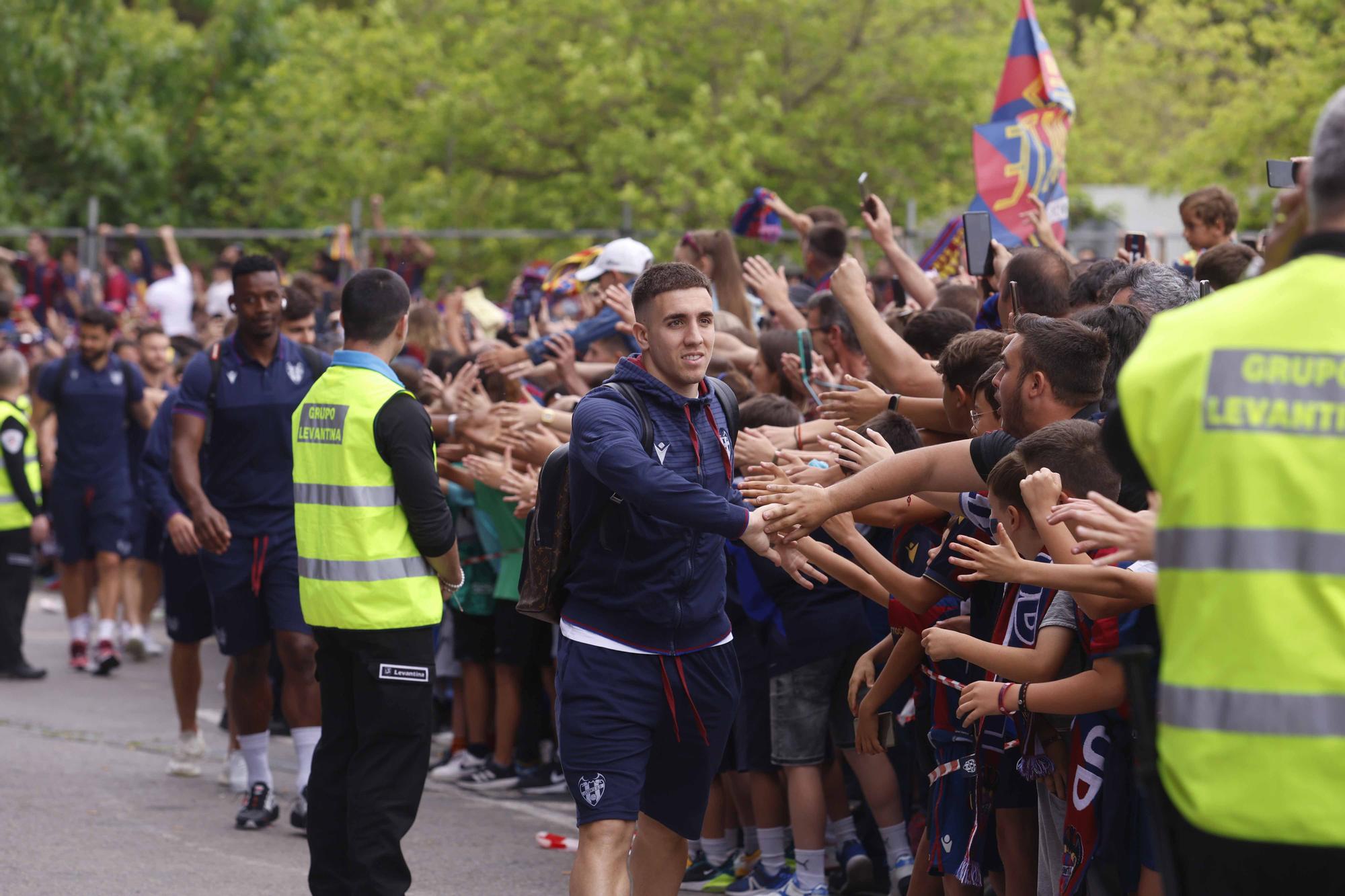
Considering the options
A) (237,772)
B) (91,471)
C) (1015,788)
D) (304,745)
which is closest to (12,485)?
(91,471)

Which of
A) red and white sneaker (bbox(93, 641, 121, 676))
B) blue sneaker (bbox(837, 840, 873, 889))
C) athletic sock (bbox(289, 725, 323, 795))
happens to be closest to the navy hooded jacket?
blue sneaker (bbox(837, 840, 873, 889))

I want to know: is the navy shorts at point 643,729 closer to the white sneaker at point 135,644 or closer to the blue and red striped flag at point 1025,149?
the blue and red striped flag at point 1025,149

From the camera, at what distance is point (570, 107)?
20125mm

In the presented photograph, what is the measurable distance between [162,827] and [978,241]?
4630mm

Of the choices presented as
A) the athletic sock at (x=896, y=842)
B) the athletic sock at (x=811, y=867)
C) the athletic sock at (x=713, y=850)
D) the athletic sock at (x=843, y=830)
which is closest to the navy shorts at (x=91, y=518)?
the athletic sock at (x=713, y=850)

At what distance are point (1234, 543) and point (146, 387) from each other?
11.5 meters

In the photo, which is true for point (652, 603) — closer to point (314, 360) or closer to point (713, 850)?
point (713, 850)

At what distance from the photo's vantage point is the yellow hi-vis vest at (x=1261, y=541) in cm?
Result: 263

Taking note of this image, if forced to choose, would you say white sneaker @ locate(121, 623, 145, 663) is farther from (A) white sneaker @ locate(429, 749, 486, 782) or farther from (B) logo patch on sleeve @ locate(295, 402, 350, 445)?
(B) logo patch on sleeve @ locate(295, 402, 350, 445)

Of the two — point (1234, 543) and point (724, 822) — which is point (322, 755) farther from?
point (1234, 543)

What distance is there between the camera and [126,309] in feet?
58.6

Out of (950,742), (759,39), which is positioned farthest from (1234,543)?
(759,39)

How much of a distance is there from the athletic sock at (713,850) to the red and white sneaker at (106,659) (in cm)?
631

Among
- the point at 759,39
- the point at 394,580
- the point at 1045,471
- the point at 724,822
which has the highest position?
the point at 759,39
